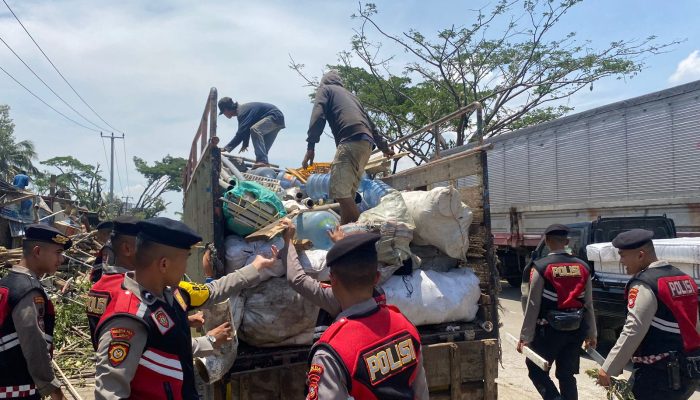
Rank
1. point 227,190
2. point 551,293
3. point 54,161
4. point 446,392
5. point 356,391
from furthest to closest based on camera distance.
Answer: point 54,161
point 551,293
point 227,190
point 446,392
point 356,391

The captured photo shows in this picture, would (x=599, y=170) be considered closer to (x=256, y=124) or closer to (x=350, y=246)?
(x=256, y=124)

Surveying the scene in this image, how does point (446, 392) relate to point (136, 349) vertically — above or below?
below

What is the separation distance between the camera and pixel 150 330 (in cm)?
196

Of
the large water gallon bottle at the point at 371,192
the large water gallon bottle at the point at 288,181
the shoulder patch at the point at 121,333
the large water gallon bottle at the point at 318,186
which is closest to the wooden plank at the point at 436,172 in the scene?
the large water gallon bottle at the point at 371,192

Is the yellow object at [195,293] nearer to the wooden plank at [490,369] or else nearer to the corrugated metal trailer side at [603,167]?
the wooden plank at [490,369]

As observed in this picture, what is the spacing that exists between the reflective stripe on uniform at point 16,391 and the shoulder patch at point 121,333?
4.46 ft

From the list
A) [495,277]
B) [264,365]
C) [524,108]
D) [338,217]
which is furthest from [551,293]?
[524,108]

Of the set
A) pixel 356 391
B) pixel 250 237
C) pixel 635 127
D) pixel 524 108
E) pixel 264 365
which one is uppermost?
pixel 524 108

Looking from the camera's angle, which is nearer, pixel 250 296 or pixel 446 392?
pixel 250 296

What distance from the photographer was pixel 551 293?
14.2 feet

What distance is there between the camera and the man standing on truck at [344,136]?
4.33m

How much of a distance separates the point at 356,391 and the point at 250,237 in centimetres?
198

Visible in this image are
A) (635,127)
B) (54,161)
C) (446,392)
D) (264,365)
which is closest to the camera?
(264,365)

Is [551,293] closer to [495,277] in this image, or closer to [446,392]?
[495,277]
